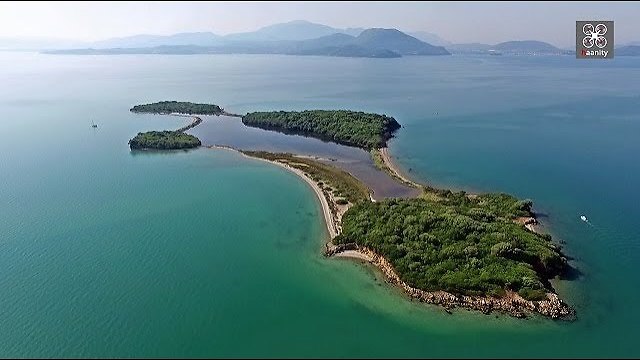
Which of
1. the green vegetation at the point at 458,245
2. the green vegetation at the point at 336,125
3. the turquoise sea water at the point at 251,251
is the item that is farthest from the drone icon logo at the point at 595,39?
the green vegetation at the point at 458,245

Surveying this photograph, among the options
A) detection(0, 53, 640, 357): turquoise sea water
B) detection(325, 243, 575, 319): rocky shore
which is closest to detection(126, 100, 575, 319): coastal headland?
detection(325, 243, 575, 319): rocky shore

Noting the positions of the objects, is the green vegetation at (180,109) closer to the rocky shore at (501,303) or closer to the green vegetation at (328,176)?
the green vegetation at (328,176)

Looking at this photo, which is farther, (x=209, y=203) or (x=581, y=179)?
(x=581, y=179)

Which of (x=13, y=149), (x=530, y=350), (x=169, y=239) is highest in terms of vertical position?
(x=13, y=149)

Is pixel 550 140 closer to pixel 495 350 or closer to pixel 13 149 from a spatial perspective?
pixel 495 350

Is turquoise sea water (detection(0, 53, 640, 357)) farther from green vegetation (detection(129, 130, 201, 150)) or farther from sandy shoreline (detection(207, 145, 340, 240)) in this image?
green vegetation (detection(129, 130, 201, 150))

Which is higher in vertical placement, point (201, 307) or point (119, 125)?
point (119, 125)

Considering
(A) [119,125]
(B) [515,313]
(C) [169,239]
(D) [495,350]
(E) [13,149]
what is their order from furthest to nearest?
(A) [119,125] < (E) [13,149] < (C) [169,239] < (B) [515,313] < (D) [495,350]

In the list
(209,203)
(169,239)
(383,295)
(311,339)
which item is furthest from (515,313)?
(209,203)
